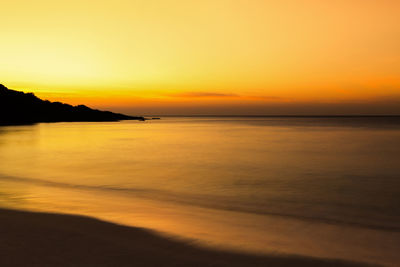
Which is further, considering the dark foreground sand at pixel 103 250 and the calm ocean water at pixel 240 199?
the calm ocean water at pixel 240 199

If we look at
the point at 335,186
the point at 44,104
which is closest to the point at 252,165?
the point at 335,186

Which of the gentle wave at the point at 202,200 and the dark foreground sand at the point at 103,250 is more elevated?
the dark foreground sand at the point at 103,250

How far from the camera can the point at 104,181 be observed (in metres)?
16.9

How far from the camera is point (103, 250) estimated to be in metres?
6.12

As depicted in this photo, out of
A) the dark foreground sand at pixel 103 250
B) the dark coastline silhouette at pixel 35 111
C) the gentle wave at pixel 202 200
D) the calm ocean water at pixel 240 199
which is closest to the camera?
the dark foreground sand at pixel 103 250

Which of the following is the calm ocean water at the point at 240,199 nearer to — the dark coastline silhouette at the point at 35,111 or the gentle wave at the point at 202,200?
the gentle wave at the point at 202,200

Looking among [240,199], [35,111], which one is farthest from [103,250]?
[35,111]

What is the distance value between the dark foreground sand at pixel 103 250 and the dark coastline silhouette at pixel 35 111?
123m

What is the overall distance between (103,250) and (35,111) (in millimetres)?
150489

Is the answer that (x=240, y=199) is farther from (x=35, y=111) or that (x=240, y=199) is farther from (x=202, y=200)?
(x=35, y=111)

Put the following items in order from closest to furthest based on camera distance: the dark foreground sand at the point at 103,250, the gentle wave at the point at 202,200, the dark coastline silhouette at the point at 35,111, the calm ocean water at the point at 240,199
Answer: the dark foreground sand at the point at 103,250 → the calm ocean water at the point at 240,199 → the gentle wave at the point at 202,200 → the dark coastline silhouette at the point at 35,111

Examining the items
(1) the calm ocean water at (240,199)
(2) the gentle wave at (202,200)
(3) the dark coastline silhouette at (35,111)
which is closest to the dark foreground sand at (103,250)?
(1) the calm ocean water at (240,199)

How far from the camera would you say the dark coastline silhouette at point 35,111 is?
4959 inches

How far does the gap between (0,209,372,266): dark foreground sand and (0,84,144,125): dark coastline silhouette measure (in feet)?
403
